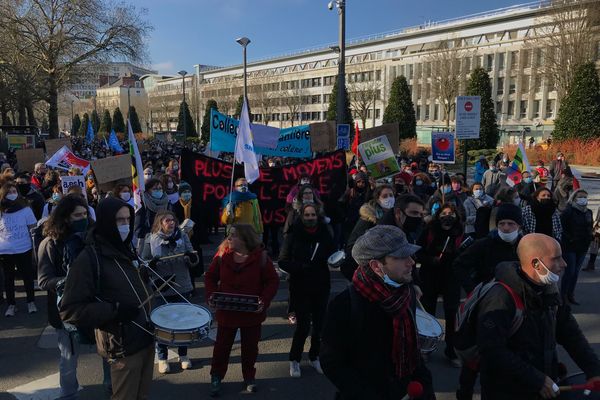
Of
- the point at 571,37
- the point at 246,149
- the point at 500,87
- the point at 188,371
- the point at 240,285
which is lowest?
the point at 188,371

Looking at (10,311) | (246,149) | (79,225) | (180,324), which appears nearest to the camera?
(180,324)

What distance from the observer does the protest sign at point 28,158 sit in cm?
1359

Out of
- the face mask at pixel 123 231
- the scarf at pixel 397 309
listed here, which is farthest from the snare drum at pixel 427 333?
the face mask at pixel 123 231

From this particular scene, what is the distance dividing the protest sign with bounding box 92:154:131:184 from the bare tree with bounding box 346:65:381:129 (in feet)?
158

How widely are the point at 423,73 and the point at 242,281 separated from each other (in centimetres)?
5655

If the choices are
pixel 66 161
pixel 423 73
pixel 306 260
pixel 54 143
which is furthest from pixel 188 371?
pixel 423 73

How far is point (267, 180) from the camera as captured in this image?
28.2 ft

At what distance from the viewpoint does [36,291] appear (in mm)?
6961

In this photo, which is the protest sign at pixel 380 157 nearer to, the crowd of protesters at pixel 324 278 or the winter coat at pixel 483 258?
the crowd of protesters at pixel 324 278

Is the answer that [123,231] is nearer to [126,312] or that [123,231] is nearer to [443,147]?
[126,312]

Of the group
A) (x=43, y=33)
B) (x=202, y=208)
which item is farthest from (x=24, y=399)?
Result: (x=43, y=33)

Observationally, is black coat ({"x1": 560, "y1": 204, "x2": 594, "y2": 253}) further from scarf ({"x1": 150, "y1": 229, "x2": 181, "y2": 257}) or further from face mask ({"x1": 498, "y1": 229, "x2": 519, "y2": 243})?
scarf ({"x1": 150, "y1": 229, "x2": 181, "y2": 257})

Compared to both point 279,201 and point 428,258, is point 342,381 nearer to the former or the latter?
point 428,258

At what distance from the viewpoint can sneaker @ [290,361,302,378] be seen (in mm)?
4496
